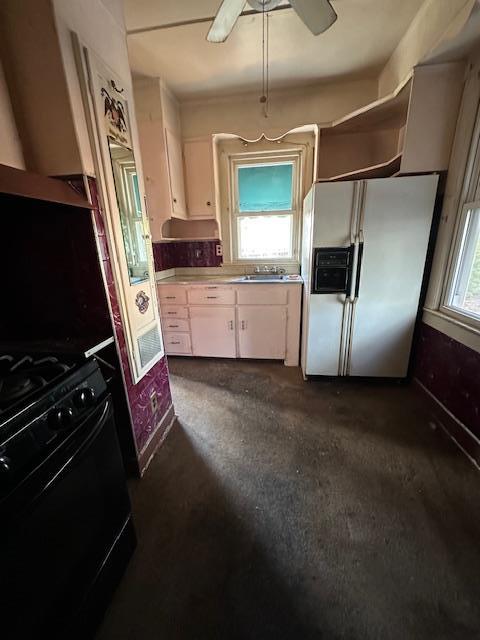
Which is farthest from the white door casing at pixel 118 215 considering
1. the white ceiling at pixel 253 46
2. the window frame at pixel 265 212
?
the window frame at pixel 265 212

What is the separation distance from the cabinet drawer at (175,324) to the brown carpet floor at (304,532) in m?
1.08

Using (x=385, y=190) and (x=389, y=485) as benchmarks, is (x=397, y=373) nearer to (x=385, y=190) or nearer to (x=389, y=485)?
(x=389, y=485)

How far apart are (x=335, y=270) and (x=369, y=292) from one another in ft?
1.15

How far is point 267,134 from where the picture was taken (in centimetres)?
283

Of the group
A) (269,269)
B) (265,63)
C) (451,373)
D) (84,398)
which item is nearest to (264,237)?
(269,269)

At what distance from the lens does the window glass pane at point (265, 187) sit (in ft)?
10.1

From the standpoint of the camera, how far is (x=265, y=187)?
10.2 feet

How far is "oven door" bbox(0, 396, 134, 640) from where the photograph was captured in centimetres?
64

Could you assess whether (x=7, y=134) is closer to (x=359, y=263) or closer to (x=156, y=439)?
(x=156, y=439)

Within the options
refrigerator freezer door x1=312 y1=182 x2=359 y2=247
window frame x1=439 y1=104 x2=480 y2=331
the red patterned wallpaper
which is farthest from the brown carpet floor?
refrigerator freezer door x1=312 y1=182 x2=359 y2=247

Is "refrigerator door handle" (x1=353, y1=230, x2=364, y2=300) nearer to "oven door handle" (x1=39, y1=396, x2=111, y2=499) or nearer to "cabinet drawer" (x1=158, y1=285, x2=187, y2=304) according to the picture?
"cabinet drawer" (x1=158, y1=285, x2=187, y2=304)

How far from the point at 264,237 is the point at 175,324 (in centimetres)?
150

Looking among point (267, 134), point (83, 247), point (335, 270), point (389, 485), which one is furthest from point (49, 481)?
point (267, 134)

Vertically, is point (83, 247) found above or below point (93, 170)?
below
